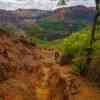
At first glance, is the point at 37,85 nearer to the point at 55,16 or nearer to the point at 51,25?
the point at 51,25

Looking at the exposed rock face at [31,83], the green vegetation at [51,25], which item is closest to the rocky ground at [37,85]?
the exposed rock face at [31,83]

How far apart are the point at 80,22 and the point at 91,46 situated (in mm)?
49393

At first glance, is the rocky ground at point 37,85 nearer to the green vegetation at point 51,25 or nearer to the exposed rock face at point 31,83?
the exposed rock face at point 31,83

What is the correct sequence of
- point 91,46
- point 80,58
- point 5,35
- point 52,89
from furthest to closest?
point 5,35 < point 80,58 < point 91,46 < point 52,89

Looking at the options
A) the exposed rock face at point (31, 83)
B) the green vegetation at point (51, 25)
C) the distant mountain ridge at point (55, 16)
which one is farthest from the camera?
the green vegetation at point (51, 25)

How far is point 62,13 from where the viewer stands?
7562 centimetres

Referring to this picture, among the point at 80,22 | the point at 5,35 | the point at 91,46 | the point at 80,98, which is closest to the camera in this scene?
the point at 80,98

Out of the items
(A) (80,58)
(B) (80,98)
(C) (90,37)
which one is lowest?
(B) (80,98)

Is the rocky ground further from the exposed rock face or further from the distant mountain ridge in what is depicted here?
the distant mountain ridge

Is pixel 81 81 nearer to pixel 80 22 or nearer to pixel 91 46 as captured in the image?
pixel 91 46

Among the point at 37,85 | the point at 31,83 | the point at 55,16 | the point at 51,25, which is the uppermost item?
the point at 55,16

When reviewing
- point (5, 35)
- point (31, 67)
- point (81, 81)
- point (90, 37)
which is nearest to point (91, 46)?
point (90, 37)

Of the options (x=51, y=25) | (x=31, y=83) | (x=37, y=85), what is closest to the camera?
(x=31, y=83)

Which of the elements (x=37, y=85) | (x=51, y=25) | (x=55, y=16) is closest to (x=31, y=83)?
(x=37, y=85)
